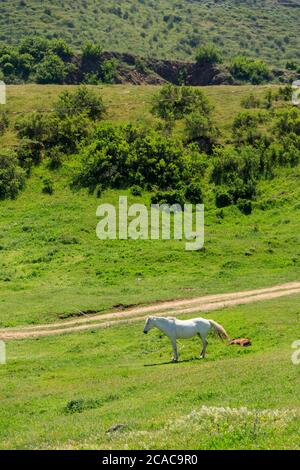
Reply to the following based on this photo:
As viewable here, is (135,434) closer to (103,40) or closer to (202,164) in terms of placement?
(202,164)

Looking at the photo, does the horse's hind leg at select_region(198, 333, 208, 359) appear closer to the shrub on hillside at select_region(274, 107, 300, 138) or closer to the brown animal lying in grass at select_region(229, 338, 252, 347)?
the brown animal lying in grass at select_region(229, 338, 252, 347)

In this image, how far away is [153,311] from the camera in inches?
1455

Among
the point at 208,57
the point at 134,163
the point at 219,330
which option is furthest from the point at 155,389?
the point at 208,57

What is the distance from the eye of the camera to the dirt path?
34.7 meters

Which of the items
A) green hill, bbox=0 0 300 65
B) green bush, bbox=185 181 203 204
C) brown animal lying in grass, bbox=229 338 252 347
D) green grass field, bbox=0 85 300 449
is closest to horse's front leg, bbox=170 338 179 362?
green grass field, bbox=0 85 300 449

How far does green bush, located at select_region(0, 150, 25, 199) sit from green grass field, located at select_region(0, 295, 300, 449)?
28.4 m

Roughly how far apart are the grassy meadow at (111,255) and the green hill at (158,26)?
86650mm

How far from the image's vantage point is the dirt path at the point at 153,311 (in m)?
34.7

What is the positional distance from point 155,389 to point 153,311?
15.1 meters

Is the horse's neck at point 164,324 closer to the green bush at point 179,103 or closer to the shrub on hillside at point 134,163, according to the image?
the shrub on hillside at point 134,163

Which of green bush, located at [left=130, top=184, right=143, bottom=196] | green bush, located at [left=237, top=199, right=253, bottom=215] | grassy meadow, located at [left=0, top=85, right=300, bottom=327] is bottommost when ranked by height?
grassy meadow, located at [left=0, top=85, right=300, bottom=327]

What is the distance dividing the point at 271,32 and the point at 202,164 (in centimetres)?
11001

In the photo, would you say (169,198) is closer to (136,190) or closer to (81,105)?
(136,190)

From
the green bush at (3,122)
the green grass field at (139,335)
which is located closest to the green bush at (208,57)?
the green grass field at (139,335)
